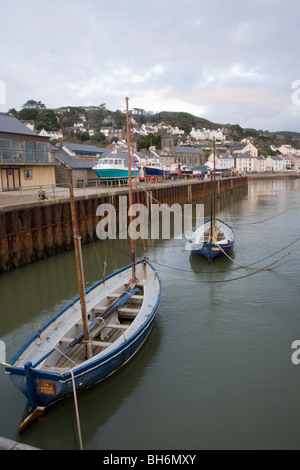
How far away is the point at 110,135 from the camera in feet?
464

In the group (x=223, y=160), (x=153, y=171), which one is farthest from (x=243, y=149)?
(x=153, y=171)

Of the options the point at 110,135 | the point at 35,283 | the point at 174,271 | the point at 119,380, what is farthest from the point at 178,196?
the point at 110,135

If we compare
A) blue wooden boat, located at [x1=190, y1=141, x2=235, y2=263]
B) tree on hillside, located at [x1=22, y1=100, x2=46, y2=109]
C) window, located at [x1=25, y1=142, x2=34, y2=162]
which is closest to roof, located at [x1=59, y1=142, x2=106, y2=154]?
window, located at [x1=25, y1=142, x2=34, y2=162]

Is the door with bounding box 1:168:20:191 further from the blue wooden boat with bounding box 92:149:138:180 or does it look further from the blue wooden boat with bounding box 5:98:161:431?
the blue wooden boat with bounding box 5:98:161:431

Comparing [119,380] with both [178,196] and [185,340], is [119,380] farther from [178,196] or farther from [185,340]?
[178,196]

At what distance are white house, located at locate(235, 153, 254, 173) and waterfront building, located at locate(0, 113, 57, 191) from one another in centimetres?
11260

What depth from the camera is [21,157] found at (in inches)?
1094

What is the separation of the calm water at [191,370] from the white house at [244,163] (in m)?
121

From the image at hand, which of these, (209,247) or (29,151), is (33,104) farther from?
(209,247)

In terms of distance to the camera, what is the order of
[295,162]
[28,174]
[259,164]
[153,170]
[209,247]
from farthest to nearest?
[295,162], [259,164], [153,170], [28,174], [209,247]

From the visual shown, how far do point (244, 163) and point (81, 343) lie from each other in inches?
5349

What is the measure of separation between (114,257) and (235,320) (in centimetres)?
1130
